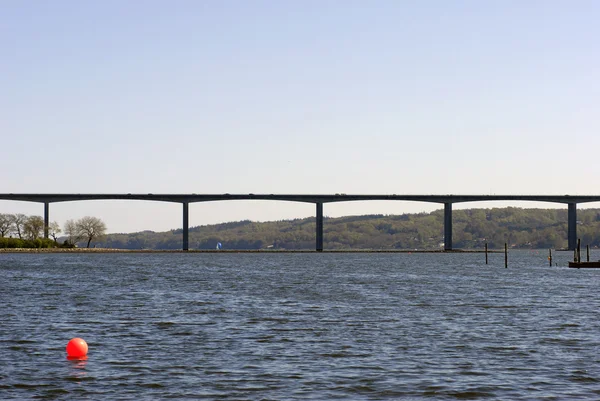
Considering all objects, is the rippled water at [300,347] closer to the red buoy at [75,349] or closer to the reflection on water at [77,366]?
the reflection on water at [77,366]

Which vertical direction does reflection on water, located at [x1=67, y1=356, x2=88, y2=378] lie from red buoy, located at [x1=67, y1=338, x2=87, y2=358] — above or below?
below

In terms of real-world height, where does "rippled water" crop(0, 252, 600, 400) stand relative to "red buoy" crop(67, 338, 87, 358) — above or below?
below

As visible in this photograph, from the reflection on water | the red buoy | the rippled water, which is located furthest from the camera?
the red buoy

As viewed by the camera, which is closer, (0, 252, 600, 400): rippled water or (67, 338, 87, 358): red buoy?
(0, 252, 600, 400): rippled water

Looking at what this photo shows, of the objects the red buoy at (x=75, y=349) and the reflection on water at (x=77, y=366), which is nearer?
the reflection on water at (x=77, y=366)

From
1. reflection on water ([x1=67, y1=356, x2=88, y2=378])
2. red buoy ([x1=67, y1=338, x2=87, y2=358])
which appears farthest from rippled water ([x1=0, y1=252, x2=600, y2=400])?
red buoy ([x1=67, y1=338, x2=87, y2=358])

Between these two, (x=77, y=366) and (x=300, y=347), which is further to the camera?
(x=300, y=347)

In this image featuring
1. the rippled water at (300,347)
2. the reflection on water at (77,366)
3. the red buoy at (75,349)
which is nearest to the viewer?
the rippled water at (300,347)

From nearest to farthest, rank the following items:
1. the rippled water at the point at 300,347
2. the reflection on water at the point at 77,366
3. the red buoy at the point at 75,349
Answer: the rippled water at the point at 300,347
the reflection on water at the point at 77,366
the red buoy at the point at 75,349

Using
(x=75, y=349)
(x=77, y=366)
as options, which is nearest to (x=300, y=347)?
(x=75, y=349)

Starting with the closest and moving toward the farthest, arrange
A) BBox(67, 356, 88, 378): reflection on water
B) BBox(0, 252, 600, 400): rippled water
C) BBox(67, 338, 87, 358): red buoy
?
BBox(0, 252, 600, 400): rippled water < BBox(67, 356, 88, 378): reflection on water < BBox(67, 338, 87, 358): red buoy

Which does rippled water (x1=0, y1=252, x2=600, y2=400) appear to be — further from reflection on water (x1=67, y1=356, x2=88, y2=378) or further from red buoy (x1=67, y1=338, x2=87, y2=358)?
red buoy (x1=67, y1=338, x2=87, y2=358)

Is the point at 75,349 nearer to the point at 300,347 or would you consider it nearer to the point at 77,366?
the point at 77,366

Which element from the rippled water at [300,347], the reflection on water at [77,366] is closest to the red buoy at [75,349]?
the reflection on water at [77,366]
